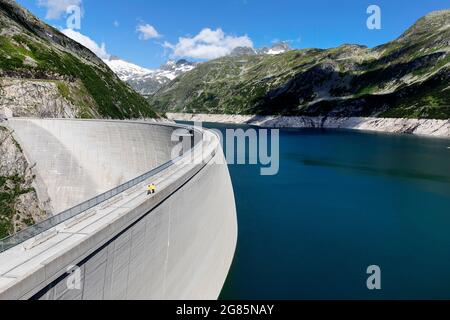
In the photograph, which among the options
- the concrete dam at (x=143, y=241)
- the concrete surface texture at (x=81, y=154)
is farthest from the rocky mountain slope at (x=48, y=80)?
the concrete dam at (x=143, y=241)

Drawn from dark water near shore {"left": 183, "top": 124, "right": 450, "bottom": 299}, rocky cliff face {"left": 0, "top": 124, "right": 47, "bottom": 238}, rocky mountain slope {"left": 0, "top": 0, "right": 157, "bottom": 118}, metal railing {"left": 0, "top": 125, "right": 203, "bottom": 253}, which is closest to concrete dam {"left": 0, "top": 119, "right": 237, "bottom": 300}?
metal railing {"left": 0, "top": 125, "right": 203, "bottom": 253}

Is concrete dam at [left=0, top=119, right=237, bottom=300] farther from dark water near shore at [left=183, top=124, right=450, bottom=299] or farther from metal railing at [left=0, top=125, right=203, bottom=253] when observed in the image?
dark water near shore at [left=183, top=124, right=450, bottom=299]

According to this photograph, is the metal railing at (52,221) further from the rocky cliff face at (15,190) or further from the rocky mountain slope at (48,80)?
the rocky mountain slope at (48,80)

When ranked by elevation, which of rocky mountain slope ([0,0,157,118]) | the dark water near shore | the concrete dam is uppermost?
rocky mountain slope ([0,0,157,118])

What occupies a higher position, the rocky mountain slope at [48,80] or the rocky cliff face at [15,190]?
the rocky mountain slope at [48,80]

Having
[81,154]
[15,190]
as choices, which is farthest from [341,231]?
[15,190]

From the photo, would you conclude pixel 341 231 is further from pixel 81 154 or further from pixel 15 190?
pixel 15 190
